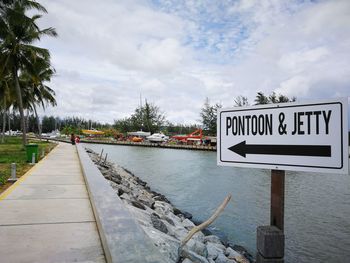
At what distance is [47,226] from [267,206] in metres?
9.59

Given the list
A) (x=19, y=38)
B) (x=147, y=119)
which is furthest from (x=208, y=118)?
(x=19, y=38)

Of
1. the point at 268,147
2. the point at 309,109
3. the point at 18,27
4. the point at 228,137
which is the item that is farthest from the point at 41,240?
the point at 18,27

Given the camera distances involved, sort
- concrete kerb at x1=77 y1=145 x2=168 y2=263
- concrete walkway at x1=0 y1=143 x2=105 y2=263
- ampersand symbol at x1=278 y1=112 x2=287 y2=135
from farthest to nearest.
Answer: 1. concrete walkway at x1=0 y1=143 x2=105 y2=263
2. concrete kerb at x1=77 y1=145 x2=168 y2=263
3. ampersand symbol at x1=278 y1=112 x2=287 y2=135

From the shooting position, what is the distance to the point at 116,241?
3.59 metres

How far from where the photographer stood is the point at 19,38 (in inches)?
915

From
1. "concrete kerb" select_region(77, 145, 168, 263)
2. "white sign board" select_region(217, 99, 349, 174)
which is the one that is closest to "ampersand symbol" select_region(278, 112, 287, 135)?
"white sign board" select_region(217, 99, 349, 174)

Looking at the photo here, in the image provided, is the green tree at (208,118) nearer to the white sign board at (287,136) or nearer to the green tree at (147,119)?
the green tree at (147,119)

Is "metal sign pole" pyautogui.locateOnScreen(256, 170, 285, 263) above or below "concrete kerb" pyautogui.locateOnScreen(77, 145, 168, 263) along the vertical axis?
above

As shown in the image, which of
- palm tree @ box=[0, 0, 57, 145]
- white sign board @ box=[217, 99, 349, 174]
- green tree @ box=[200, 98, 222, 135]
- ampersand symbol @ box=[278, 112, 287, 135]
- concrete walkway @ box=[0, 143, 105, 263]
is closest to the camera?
white sign board @ box=[217, 99, 349, 174]

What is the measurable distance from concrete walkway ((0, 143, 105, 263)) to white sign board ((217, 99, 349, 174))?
2.22 meters

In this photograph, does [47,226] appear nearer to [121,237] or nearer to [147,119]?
[121,237]

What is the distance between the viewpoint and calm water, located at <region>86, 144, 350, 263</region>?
28.2 ft

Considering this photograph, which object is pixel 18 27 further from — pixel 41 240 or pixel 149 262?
pixel 149 262

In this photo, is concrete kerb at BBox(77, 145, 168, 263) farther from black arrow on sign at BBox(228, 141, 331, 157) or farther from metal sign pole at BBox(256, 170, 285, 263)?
black arrow on sign at BBox(228, 141, 331, 157)
